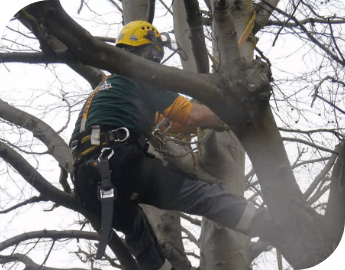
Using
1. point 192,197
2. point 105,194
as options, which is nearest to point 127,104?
point 105,194

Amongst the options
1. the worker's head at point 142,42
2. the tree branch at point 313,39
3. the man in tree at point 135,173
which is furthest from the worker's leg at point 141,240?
the tree branch at point 313,39

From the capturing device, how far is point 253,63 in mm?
3074

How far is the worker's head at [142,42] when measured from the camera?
152 inches

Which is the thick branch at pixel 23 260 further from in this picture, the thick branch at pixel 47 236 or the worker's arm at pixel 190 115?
the worker's arm at pixel 190 115

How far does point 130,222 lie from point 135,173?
46cm

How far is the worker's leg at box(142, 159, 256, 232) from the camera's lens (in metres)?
3.38

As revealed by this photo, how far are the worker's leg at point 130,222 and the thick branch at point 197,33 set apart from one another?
1064 mm

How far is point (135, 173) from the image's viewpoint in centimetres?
338

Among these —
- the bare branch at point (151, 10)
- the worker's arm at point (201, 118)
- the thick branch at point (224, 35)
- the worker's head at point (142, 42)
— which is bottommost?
the worker's arm at point (201, 118)

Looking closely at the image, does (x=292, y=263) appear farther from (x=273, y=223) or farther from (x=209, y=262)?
(x=209, y=262)

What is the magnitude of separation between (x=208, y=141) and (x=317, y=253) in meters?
1.18

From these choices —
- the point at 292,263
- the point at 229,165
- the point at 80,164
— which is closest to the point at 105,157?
the point at 80,164

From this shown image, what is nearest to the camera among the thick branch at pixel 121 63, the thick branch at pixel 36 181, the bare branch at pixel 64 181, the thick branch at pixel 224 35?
the thick branch at pixel 121 63

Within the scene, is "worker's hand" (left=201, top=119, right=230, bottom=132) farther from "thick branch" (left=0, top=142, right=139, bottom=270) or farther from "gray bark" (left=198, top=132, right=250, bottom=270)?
"thick branch" (left=0, top=142, right=139, bottom=270)
